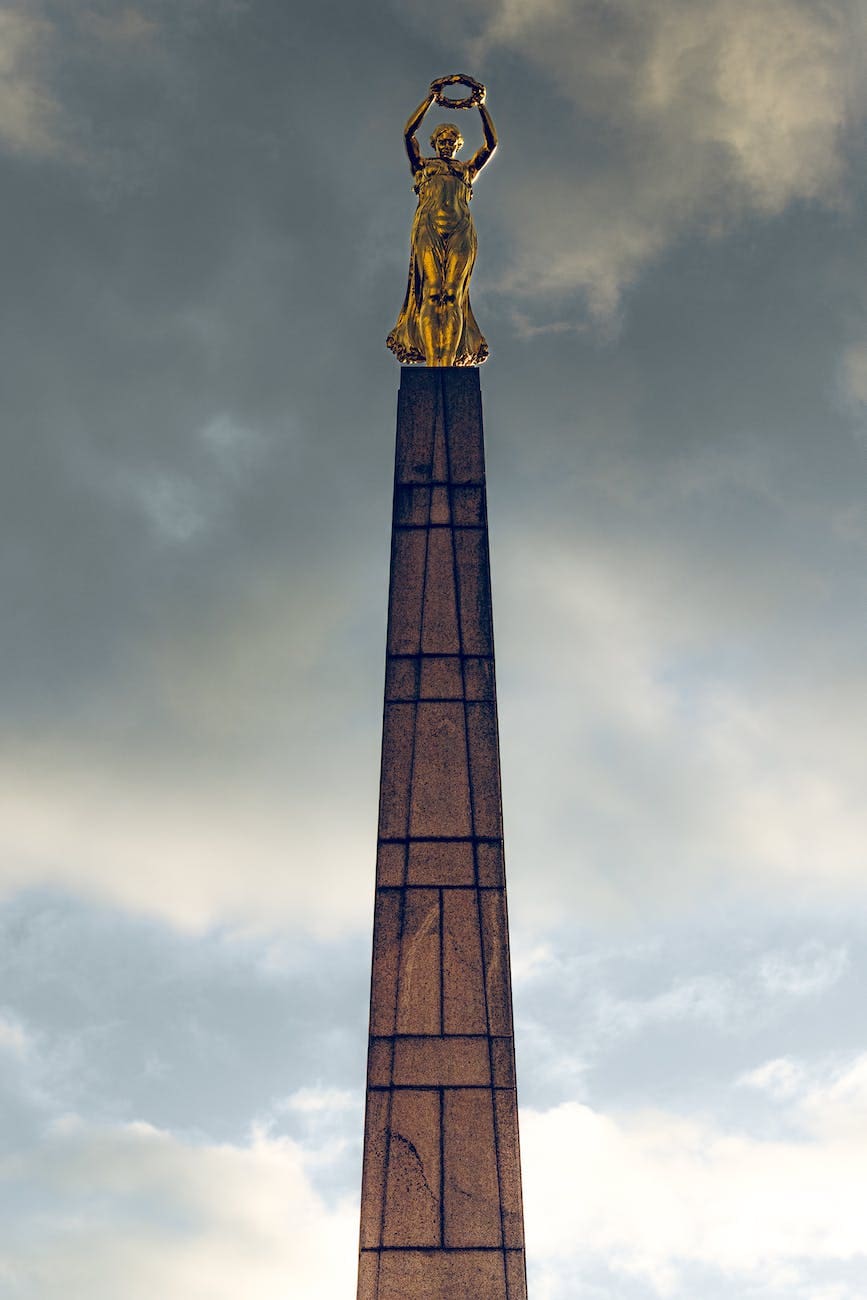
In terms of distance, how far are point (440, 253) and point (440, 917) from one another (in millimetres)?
8452

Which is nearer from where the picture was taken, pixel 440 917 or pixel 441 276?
pixel 440 917

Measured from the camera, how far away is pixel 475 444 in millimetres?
19594

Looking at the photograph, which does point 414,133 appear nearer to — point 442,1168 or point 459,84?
point 459,84

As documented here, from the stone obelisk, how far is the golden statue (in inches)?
18.3

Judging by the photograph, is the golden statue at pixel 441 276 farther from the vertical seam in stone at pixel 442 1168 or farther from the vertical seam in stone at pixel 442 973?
the vertical seam in stone at pixel 442 1168

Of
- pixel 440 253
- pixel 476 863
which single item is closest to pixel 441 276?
pixel 440 253

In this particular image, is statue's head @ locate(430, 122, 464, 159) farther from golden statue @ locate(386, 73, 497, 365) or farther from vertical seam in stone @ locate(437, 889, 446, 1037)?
vertical seam in stone @ locate(437, 889, 446, 1037)

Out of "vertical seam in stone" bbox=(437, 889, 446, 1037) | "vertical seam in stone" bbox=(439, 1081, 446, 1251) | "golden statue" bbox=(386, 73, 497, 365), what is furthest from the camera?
"golden statue" bbox=(386, 73, 497, 365)

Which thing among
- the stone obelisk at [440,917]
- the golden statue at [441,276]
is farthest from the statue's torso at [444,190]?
the stone obelisk at [440,917]

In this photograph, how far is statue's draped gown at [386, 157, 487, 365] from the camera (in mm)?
20281

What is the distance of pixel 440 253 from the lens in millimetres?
20281

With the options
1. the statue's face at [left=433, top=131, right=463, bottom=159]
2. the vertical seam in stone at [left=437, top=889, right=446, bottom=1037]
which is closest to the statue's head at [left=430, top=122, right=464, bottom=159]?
the statue's face at [left=433, top=131, right=463, bottom=159]

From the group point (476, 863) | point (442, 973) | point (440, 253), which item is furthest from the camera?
point (440, 253)

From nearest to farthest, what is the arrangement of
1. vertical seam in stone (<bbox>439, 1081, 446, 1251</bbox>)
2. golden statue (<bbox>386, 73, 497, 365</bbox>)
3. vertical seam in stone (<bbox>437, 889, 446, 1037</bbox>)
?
vertical seam in stone (<bbox>439, 1081, 446, 1251</bbox>) → vertical seam in stone (<bbox>437, 889, 446, 1037</bbox>) → golden statue (<bbox>386, 73, 497, 365</bbox>)
